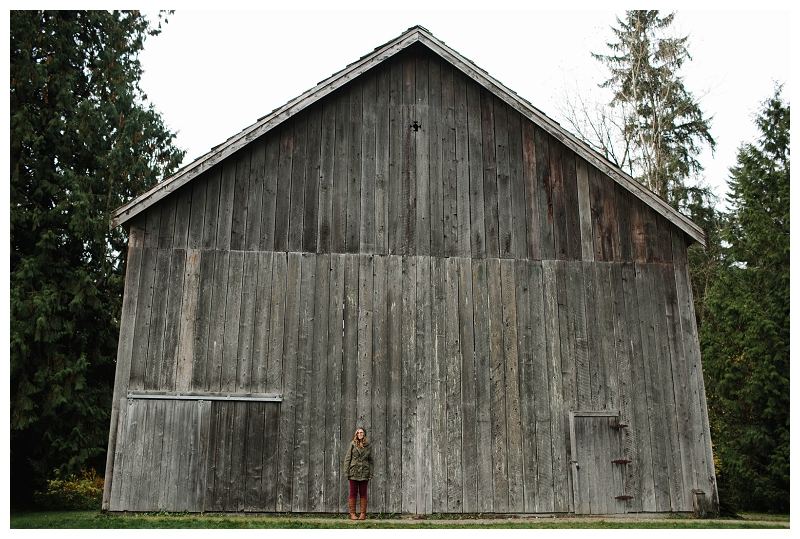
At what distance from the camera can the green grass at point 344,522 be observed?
33.9ft

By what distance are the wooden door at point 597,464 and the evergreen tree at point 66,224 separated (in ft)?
34.0

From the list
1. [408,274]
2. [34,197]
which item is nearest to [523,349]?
[408,274]

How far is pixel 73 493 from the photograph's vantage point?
1825cm

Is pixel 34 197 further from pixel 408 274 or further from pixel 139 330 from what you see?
pixel 408 274

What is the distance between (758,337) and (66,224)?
16835 millimetres

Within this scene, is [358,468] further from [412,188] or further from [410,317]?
[412,188]

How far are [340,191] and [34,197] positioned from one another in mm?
8193

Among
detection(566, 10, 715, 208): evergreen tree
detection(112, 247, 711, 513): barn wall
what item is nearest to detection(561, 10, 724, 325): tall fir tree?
detection(566, 10, 715, 208): evergreen tree

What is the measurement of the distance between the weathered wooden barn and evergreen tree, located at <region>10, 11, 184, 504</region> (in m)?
4.59

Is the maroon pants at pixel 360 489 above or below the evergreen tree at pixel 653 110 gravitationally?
below

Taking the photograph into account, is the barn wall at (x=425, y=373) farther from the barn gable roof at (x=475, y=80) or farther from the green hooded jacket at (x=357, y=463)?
the barn gable roof at (x=475, y=80)

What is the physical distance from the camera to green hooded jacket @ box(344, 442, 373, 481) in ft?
36.3

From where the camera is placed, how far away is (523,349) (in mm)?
12086

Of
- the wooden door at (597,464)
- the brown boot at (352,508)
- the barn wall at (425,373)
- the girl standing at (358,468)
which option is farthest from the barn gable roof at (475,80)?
the brown boot at (352,508)
